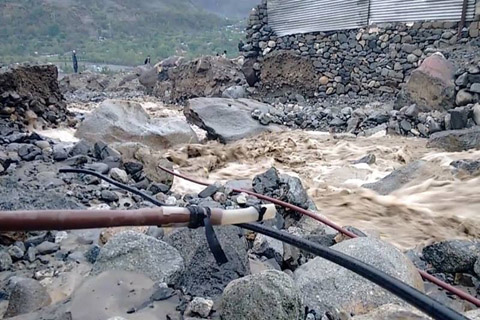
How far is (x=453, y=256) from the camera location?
3.17 metres

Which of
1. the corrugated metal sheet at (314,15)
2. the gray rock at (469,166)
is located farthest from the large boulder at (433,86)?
the corrugated metal sheet at (314,15)

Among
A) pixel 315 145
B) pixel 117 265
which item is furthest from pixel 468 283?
pixel 315 145

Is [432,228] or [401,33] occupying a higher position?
[401,33]

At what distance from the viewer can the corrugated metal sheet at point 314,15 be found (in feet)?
39.3

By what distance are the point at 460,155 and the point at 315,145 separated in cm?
253

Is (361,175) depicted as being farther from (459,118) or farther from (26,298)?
(26,298)

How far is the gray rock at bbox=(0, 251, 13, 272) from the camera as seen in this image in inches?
98.7

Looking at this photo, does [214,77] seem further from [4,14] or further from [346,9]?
[4,14]

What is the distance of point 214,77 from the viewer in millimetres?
14492

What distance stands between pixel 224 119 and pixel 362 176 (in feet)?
11.5

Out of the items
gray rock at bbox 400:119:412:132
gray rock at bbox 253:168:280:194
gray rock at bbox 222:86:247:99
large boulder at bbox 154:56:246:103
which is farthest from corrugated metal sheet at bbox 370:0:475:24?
gray rock at bbox 253:168:280:194

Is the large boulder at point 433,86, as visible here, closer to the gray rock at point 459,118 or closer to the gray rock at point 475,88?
the gray rock at point 475,88

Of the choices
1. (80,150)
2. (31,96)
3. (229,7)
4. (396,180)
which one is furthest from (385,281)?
(229,7)

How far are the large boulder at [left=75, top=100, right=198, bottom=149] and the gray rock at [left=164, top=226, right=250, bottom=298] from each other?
4.67m
